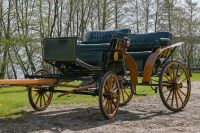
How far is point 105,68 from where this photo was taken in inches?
294

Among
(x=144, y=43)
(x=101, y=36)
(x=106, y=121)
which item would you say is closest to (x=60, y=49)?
(x=106, y=121)

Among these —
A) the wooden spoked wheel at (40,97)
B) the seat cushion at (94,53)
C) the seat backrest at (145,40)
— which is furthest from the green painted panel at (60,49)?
the seat backrest at (145,40)

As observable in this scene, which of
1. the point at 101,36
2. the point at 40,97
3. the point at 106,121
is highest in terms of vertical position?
the point at 101,36

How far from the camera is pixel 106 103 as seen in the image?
277 inches

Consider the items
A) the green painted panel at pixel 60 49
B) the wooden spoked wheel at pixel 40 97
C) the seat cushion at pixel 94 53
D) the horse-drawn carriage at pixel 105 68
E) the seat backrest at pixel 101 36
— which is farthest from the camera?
the seat backrest at pixel 101 36

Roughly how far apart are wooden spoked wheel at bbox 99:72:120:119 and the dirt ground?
16 cm

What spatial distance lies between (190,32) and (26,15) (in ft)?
65.2

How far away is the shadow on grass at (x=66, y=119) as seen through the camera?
623 centimetres

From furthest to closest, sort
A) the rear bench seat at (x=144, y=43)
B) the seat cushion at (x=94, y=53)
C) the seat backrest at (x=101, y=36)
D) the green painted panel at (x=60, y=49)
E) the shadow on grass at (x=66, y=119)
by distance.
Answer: the seat backrest at (x=101, y=36)
the rear bench seat at (x=144, y=43)
the seat cushion at (x=94, y=53)
the green painted panel at (x=60, y=49)
the shadow on grass at (x=66, y=119)

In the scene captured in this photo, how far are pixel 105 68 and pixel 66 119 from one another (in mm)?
1173

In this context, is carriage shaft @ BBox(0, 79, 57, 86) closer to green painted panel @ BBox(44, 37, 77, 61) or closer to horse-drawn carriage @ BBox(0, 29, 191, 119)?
horse-drawn carriage @ BBox(0, 29, 191, 119)

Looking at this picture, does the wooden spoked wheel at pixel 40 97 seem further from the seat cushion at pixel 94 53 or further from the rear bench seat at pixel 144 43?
the rear bench seat at pixel 144 43

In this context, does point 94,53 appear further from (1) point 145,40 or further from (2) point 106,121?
(1) point 145,40

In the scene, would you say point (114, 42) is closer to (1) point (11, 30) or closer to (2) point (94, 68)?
(2) point (94, 68)
